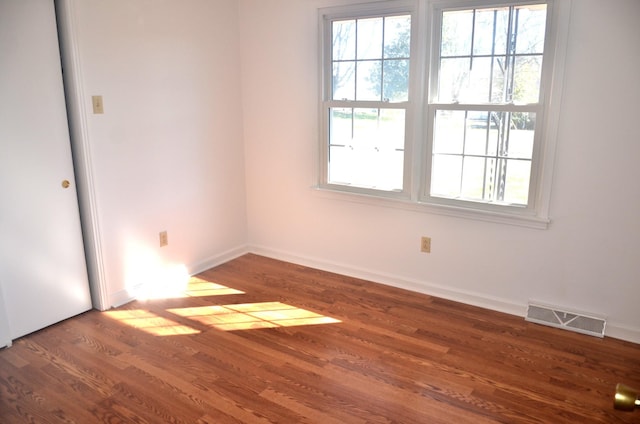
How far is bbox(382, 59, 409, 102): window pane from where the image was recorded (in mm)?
3348

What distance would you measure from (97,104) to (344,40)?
177 cm

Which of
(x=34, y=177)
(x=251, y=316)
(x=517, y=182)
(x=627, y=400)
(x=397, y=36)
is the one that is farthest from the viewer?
(x=397, y=36)

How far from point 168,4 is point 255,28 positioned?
2.47ft

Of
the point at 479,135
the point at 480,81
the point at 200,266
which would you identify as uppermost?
the point at 480,81

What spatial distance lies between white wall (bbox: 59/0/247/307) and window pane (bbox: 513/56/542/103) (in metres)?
2.23

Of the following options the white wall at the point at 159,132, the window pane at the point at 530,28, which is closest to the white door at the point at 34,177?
the white wall at the point at 159,132

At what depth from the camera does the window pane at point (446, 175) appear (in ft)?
10.8

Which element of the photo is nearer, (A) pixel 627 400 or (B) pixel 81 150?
(A) pixel 627 400

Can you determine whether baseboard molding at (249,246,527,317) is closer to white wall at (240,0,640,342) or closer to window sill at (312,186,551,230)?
white wall at (240,0,640,342)

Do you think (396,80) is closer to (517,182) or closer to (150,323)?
(517,182)

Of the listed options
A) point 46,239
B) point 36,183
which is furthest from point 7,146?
point 46,239

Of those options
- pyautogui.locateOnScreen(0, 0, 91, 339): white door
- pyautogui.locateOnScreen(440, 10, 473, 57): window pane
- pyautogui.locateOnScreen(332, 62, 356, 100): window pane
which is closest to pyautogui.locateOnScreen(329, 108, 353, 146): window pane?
pyautogui.locateOnScreen(332, 62, 356, 100): window pane

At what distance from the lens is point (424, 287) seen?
11.7ft

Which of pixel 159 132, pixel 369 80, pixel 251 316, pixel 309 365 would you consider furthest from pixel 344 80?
pixel 309 365
